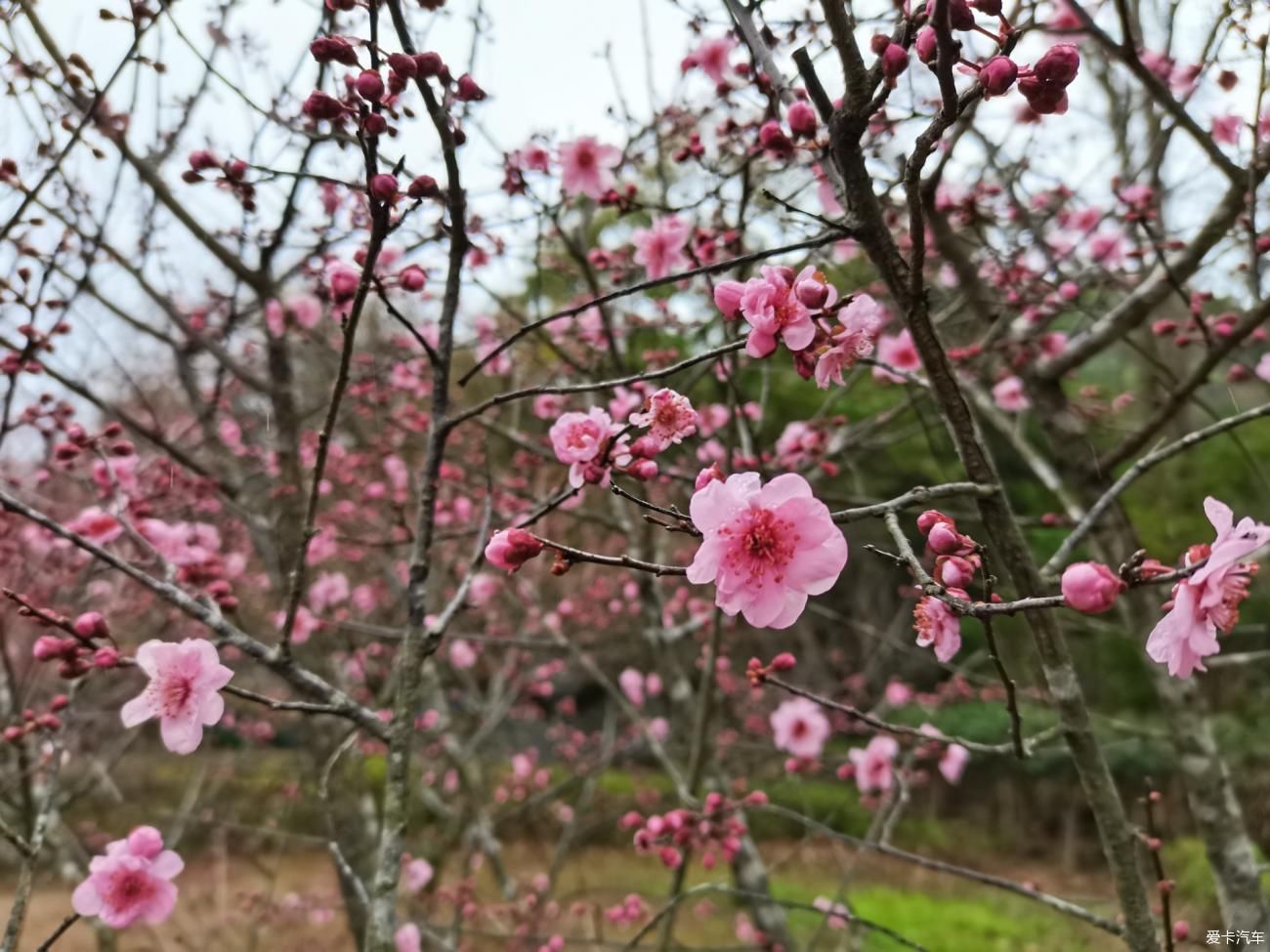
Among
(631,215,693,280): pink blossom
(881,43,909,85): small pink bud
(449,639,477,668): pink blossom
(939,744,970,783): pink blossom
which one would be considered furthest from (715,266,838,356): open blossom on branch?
(449,639,477,668): pink blossom

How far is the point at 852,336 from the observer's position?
4.57ft

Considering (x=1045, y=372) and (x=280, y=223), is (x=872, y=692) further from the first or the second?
(x=280, y=223)

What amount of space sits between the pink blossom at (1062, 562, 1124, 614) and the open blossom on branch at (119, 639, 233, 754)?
1385 mm

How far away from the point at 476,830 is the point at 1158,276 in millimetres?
3763

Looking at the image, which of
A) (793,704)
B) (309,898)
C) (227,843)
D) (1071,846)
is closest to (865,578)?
(1071,846)

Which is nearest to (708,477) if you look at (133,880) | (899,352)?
(133,880)

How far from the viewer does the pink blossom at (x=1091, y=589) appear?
0.93 m

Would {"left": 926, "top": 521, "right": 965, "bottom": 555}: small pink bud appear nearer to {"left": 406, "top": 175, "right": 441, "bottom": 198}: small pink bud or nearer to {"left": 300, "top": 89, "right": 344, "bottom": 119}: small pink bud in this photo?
{"left": 406, "top": 175, "right": 441, "bottom": 198}: small pink bud

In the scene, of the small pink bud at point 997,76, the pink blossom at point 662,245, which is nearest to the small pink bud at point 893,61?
the small pink bud at point 997,76

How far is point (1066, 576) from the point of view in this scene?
974mm

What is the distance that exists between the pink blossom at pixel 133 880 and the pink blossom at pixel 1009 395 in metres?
Result: 3.25

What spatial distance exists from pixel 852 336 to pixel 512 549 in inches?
24.8

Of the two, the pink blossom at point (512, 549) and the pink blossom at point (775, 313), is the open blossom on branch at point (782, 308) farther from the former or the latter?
the pink blossom at point (512, 549)

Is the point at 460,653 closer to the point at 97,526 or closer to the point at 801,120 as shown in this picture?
the point at 97,526
